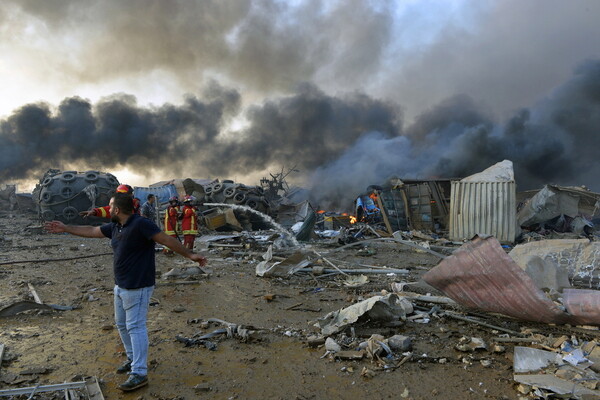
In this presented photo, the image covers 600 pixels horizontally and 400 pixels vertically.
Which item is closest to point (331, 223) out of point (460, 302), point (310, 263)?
point (310, 263)

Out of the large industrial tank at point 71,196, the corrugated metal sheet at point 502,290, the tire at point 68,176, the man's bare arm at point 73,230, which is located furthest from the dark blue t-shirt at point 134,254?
the tire at point 68,176

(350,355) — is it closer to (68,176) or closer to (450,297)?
(450,297)

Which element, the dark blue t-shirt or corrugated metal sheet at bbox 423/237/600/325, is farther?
corrugated metal sheet at bbox 423/237/600/325

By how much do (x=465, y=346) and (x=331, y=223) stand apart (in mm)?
12527

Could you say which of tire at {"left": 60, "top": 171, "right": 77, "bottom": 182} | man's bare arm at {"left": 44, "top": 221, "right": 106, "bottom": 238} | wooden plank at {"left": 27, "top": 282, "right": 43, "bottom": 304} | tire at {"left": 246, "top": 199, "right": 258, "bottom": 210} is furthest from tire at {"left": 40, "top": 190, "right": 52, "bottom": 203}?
man's bare arm at {"left": 44, "top": 221, "right": 106, "bottom": 238}

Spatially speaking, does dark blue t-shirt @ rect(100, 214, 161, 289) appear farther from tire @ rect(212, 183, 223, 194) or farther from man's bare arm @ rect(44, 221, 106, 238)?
tire @ rect(212, 183, 223, 194)

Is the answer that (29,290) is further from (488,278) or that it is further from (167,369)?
(488,278)

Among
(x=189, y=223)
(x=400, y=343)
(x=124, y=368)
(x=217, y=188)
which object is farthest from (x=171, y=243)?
(x=217, y=188)

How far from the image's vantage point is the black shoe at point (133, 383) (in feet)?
9.92

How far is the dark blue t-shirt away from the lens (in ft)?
10.3

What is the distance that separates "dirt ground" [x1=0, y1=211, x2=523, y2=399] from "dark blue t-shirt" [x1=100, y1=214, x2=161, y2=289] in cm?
89

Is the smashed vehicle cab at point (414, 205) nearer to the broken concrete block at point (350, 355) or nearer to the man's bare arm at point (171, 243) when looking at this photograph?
the broken concrete block at point (350, 355)

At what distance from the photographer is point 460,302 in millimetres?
4691

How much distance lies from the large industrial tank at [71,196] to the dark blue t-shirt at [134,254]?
15051 millimetres
